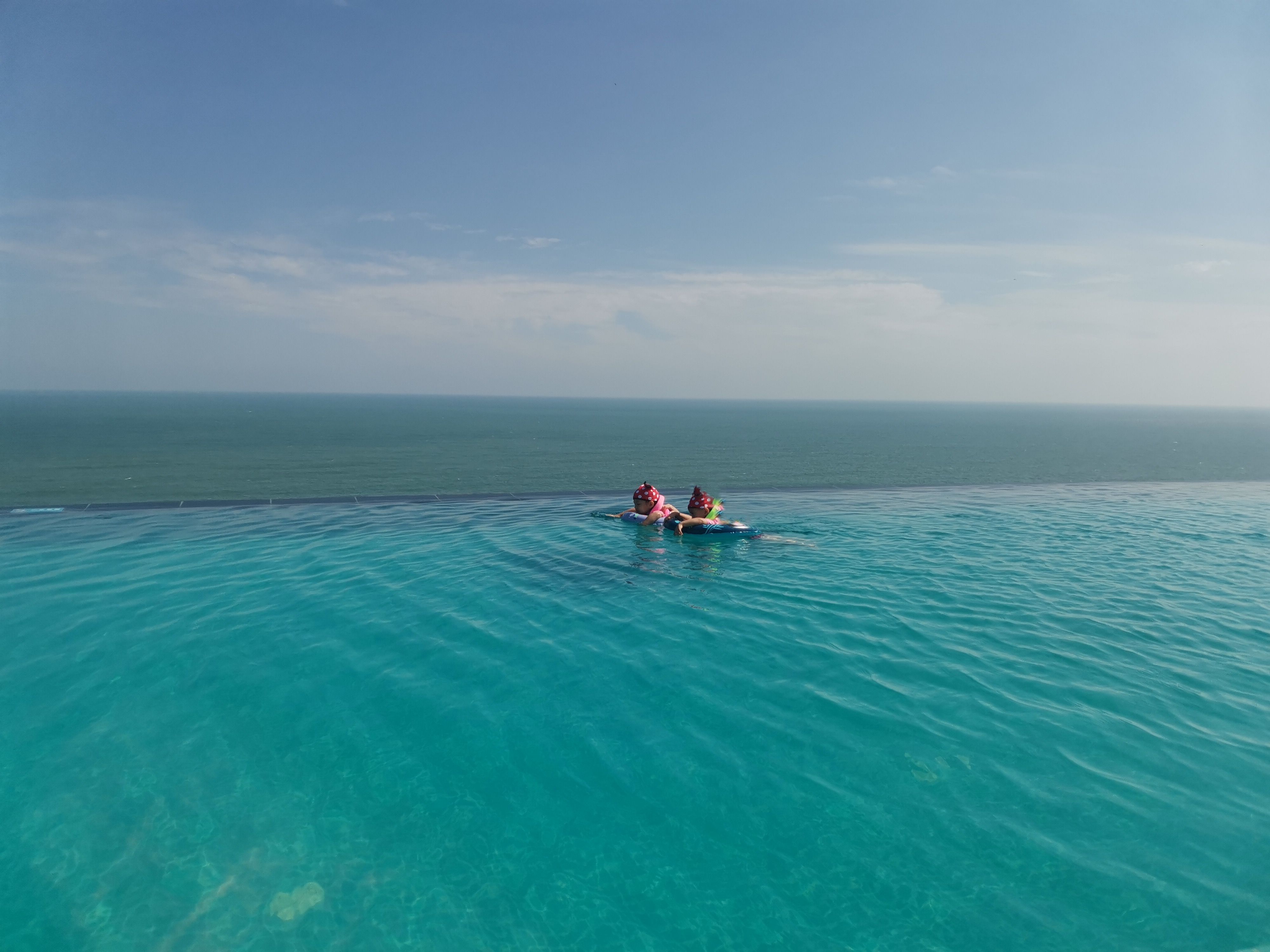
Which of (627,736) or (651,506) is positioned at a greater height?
(651,506)

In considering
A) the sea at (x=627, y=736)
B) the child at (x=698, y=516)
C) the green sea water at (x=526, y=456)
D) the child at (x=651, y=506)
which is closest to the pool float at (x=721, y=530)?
the child at (x=698, y=516)

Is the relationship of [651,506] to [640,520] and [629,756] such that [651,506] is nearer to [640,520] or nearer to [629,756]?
[640,520]

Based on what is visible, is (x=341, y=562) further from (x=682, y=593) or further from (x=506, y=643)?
(x=682, y=593)

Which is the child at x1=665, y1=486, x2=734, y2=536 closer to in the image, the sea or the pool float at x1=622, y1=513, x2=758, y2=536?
the pool float at x1=622, y1=513, x2=758, y2=536

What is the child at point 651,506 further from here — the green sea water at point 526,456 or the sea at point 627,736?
the green sea water at point 526,456

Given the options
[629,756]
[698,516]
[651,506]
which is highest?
[651,506]

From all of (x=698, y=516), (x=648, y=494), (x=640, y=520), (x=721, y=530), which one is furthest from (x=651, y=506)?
(x=721, y=530)

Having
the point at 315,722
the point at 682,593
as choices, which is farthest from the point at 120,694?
the point at 682,593
